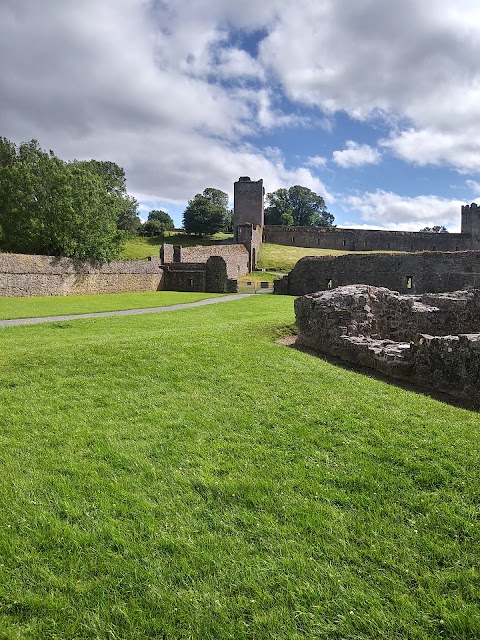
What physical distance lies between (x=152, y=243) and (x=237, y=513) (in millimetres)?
66155

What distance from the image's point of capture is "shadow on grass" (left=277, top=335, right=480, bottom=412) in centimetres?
717

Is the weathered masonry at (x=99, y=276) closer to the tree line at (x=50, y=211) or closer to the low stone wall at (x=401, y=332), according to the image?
the tree line at (x=50, y=211)

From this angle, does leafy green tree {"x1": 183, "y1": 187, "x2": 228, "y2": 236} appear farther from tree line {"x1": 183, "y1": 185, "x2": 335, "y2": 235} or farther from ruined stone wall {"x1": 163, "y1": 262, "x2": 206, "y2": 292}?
ruined stone wall {"x1": 163, "y1": 262, "x2": 206, "y2": 292}

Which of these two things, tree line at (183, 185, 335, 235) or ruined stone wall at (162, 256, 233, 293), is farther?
tree line at (183, 185, 335, 235)

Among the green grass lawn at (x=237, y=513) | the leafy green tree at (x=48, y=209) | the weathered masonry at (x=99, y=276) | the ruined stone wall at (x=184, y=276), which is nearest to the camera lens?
the green grass lawn at (x=237, y=513)

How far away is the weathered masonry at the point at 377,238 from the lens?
68.1 metres

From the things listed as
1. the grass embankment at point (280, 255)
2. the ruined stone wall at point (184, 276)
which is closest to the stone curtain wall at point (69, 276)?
the ruined stone wall at point (184, 276)

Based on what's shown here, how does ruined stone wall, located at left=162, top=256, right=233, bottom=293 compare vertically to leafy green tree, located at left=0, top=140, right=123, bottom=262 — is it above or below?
Result: below

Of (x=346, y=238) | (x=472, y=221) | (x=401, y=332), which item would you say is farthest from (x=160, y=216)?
(x=401, y=332)

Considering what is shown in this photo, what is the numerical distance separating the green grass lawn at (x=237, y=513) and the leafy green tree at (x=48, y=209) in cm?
3060

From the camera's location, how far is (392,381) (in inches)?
327

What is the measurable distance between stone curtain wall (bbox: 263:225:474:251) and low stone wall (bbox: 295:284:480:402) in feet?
195

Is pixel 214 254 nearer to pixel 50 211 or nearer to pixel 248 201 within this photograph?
pixel 50 211

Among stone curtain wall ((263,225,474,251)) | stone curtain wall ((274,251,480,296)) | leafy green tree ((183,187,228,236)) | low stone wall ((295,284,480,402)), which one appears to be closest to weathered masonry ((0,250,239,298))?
stone curtain wall ((274,251,480,296))
